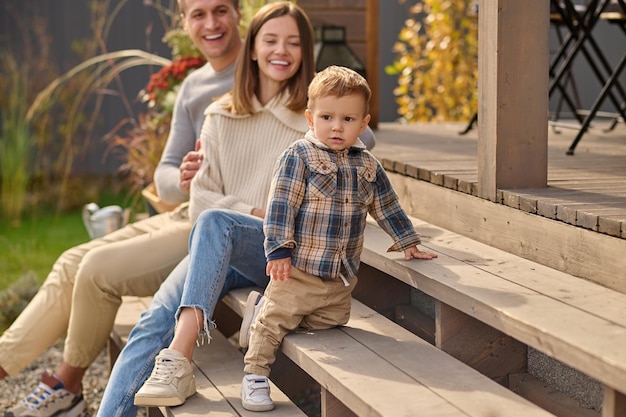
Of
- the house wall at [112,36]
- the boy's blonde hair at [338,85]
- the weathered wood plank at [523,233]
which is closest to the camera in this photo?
the weathered wood plank at [523,233]

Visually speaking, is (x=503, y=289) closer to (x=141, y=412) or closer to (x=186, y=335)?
(x=186, y=335)

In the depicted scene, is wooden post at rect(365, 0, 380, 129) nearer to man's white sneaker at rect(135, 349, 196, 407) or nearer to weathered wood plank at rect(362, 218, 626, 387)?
weathered wood plank at rect(362, 218, 626, 387)

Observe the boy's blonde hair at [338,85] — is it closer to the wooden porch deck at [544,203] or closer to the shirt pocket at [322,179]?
the shirt pocket at [322,179]

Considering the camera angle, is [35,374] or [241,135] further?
[35,374]

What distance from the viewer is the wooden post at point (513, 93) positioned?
9.34 feet

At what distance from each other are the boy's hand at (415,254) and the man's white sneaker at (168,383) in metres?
0.67

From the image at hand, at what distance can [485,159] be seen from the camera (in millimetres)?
2980

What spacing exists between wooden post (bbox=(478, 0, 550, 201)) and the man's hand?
3.14 feet

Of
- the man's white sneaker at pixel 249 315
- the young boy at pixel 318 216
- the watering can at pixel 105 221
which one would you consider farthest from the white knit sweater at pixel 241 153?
the watering can at pixel 105 221

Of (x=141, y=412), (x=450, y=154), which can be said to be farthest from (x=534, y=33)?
(x=141, y=412)

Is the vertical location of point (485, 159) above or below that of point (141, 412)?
above

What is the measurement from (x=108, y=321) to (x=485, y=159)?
1355mm

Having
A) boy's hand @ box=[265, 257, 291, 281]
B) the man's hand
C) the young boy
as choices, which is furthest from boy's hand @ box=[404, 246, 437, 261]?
the man's hand

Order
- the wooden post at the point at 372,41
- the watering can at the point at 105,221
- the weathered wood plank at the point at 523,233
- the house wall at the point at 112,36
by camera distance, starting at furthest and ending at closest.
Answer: the house wall at the point at 112,36
the wooden post at the point at 372,41
the watering can at the point at 105,221
the weathered wood plank at the point at 523,233
